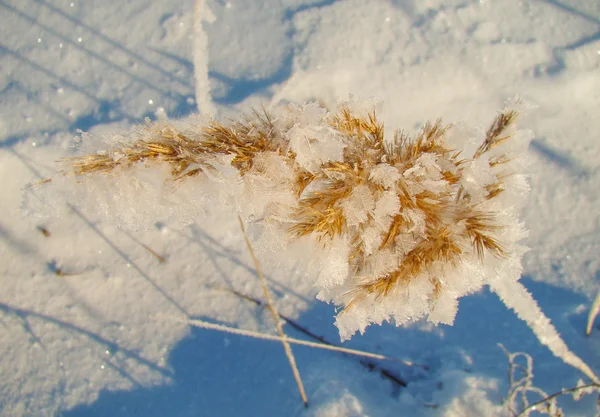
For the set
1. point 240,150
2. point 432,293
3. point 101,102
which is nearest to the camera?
point 240,150

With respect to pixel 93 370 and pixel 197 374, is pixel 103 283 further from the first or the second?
pixel 197 374

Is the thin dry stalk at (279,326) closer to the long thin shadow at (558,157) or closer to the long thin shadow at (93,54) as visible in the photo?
the long thin shadow at (93,54)

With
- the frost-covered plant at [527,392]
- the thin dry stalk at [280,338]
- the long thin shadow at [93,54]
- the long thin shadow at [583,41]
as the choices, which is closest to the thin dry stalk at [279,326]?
the thin dry stalk at [280,338]

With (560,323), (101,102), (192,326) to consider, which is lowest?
(192,326)

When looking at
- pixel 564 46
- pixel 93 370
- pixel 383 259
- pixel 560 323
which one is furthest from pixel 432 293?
pixel 93 370

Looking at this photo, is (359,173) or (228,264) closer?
(359,173)

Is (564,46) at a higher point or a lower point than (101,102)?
higher

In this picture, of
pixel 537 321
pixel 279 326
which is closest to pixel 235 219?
pixel 279 326

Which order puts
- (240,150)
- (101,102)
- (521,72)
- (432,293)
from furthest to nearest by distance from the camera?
(101,102)
(521,72)
(432,293)
(240,150)
